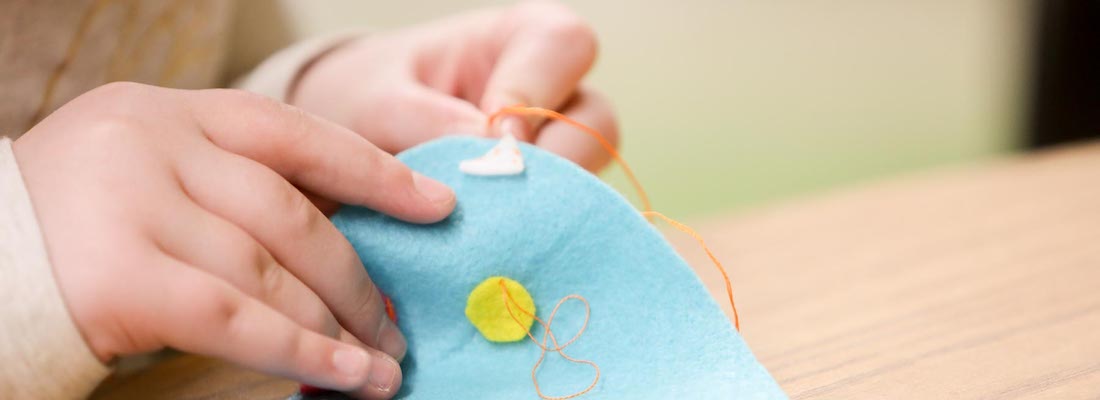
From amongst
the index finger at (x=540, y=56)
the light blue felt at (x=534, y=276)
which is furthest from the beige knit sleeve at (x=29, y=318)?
the index finger at (x=540, y=56)

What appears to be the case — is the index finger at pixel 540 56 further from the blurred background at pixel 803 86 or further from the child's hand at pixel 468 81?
the blurred background at pixel 803 86

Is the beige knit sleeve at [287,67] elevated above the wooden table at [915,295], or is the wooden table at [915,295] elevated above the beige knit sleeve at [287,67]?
the beige knit sleeve at [287,67]

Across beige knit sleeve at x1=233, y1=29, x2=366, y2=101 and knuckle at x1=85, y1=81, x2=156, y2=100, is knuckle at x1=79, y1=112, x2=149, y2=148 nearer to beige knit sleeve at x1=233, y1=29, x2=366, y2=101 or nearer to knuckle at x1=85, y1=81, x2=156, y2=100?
knuckle at x1=85, y1=81, x2=156, y2=100

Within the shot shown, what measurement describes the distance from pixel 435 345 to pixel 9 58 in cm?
28

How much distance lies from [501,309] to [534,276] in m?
0.02

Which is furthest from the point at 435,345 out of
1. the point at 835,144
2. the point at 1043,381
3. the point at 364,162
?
the point at 835,144

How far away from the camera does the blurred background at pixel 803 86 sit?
103 cm

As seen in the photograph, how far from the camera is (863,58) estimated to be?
3.71 ft

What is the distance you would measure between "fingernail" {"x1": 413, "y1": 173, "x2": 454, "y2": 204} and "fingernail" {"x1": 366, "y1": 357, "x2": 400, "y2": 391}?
0.07 meters

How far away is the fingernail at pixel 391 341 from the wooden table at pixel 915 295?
0.06 m

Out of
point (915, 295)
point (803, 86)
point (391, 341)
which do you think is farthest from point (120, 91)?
point (803, 86)

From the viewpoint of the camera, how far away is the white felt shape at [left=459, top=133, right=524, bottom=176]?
0.35 metres

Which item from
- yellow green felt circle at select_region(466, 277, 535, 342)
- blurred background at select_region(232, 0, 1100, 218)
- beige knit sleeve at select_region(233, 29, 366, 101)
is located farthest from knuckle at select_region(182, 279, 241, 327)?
blurred background at select_region(232, 0, 1100, 218)

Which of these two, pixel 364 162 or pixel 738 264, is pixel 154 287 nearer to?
pixel 364 162
